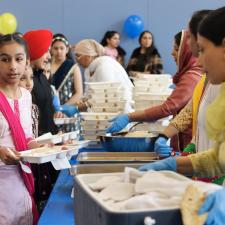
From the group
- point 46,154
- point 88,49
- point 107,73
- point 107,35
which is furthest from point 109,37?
point 46,154

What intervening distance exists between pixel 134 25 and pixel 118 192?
5.48 metres

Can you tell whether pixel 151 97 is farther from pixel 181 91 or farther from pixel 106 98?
pixel 181 91

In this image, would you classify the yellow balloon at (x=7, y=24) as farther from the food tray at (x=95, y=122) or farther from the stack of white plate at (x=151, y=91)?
the food tray at (x=95, y=122)

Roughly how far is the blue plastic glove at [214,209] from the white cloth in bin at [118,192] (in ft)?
0.47

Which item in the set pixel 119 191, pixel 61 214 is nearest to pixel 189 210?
pixel 119 191

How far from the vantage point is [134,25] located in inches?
241

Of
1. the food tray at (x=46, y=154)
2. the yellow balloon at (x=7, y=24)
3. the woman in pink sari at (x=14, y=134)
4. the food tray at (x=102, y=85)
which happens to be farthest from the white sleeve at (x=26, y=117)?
the yellow balloon at (x=7, y=24)

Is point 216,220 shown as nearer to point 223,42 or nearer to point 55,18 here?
point 223,42

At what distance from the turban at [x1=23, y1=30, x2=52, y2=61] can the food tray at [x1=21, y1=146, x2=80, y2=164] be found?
0.79m

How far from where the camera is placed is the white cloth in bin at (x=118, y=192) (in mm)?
787

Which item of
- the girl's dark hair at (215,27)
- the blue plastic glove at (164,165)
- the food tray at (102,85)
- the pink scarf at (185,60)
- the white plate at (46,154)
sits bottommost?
the food tray at (102,85)

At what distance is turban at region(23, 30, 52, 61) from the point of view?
89.4 inches

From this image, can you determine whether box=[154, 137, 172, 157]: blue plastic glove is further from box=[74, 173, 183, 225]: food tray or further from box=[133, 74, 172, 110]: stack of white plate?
box=[74, 173, 183, 225]: food tray

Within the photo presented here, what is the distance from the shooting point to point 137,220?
2.28ft
